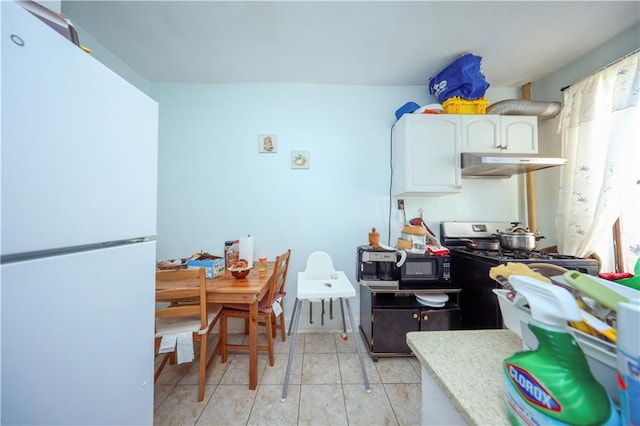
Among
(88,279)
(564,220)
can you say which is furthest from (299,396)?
(564,220)

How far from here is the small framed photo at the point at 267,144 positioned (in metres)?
2.28

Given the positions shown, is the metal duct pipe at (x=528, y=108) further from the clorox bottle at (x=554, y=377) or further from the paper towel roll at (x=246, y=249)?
the paper towel roll at (x=246, y=249)

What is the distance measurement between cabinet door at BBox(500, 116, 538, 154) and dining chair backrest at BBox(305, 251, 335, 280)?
197cm

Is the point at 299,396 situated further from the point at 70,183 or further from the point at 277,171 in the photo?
the point at 277,171

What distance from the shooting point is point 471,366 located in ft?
1.80

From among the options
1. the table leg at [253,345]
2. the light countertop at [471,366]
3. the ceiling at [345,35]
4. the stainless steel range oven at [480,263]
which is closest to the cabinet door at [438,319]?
the stainless steel range oven at [480,263]

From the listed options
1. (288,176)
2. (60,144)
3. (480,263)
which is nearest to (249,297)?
(60,144)

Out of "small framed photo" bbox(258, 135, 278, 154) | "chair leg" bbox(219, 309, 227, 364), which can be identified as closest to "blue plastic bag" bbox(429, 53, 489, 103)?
"small framed photo" bbox(258, 135, 278, 154)

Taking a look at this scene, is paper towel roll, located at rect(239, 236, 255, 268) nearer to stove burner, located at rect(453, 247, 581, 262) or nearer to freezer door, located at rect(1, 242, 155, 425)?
freezer door, located at rect(1, 242, 155, 425)

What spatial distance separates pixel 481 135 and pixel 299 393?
2591 mm

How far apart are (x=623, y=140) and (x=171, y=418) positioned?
352 centimetres

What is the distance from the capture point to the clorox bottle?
1.00 feet

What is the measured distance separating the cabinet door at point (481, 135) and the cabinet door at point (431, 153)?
0.28 ft

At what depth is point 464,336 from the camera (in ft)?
2.28
